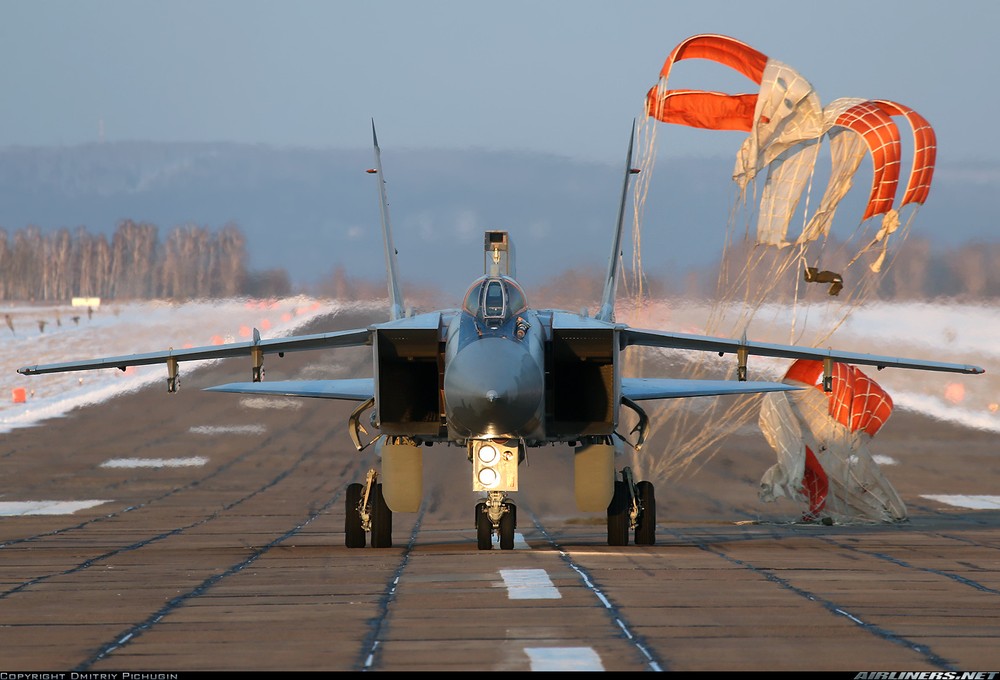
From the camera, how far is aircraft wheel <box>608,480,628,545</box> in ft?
68.0

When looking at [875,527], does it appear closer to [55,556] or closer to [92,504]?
[55,556]

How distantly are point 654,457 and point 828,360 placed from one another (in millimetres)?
19934

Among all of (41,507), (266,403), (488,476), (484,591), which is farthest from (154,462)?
(484,591)

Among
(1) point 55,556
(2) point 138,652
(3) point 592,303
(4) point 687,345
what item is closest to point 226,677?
(2) point 138,652

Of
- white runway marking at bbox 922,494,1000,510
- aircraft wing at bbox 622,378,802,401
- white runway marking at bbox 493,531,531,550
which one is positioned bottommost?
white runway marking at bbox 922,494,1000,510

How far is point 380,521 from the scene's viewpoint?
20.6 m

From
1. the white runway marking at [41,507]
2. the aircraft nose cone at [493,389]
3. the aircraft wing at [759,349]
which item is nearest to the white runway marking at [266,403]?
the white runway marking at [41,507]

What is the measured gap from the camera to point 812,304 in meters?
37.7

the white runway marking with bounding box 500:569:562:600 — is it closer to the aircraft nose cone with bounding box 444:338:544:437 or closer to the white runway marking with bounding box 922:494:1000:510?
the aircraft nose cone with bounding box 444:338:544:437

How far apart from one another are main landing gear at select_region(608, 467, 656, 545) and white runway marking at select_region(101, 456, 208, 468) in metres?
24.2

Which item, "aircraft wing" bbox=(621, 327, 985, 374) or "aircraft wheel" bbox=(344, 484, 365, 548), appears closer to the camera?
"aircraft wing" bbox=(621, 327, 985, 374)

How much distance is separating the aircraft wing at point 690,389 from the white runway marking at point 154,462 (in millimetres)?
24140

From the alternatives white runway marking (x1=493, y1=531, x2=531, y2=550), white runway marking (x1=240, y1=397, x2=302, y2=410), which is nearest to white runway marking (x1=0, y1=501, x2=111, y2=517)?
white runway marking (x1=493, y1=531, x2=531, y2=550)

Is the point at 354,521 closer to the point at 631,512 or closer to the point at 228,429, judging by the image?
the point at 631,512
